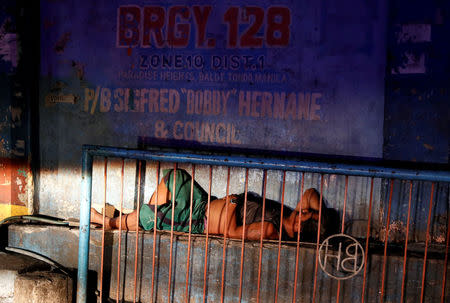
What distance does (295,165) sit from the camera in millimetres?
2797

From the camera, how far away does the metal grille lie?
304 centimetres

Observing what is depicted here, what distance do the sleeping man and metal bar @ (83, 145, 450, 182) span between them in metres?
1.03

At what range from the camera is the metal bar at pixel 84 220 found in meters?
3.12

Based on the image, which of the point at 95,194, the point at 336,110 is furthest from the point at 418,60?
the point at 95,194

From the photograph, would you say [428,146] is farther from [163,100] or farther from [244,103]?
[163,100]

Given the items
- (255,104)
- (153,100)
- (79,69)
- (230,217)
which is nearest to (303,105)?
(255,104)

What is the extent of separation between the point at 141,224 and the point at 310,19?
305 cm

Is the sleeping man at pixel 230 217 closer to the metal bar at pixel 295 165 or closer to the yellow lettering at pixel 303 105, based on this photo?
the yellow lettering at pixel 303 105

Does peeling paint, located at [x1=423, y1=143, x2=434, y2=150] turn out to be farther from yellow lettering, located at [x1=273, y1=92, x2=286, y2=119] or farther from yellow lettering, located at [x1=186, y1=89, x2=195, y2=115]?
yellow lettering, located at [x1=186, y1=89, x2=195, y2=115]

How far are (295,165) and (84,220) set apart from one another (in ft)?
6.10

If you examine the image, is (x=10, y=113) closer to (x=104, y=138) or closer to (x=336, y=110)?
(x=104, y=138)

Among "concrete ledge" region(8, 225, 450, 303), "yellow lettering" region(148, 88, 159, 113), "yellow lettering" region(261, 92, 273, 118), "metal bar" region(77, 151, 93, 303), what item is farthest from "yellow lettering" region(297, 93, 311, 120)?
"metal bar" region(77, 151, 93, 303)

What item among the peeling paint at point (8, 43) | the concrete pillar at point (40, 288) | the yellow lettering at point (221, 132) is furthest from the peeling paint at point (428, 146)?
the peeling paint at point (8, 43)

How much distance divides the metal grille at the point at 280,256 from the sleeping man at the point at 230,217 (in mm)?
191
